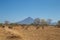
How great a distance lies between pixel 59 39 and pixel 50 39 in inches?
44.0

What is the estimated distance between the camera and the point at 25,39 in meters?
19.1

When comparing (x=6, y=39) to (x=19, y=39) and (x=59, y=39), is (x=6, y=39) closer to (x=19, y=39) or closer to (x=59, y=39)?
(x=19, y=39)

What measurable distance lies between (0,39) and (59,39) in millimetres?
6452

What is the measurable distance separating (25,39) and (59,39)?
3729 millimetres

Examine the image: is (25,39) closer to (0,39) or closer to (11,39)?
(11,39)

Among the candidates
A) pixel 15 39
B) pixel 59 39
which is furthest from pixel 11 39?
pixel 59 39

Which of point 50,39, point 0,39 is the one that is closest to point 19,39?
point 0,39

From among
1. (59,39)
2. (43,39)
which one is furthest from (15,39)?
(59,39)

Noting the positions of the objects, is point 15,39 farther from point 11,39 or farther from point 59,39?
point 59,39

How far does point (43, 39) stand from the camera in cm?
1911

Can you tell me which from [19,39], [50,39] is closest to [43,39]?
[50,39]

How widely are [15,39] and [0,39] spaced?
166cm

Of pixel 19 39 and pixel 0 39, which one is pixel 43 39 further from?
pixel 0 39

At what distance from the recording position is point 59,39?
18.9 metres
